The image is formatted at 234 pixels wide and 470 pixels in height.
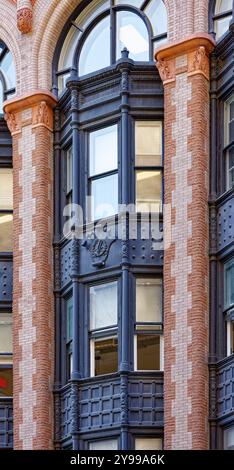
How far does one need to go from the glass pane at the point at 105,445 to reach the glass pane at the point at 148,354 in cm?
166

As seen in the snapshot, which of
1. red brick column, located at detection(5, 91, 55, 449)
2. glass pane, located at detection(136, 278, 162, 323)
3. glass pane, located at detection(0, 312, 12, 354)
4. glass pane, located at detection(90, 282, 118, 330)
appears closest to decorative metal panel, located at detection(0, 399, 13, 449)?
red brick column, located at detection(5, 91, 55, 449)

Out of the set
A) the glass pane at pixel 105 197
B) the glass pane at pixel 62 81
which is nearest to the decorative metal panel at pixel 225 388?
the glass pane at pixel 105 197

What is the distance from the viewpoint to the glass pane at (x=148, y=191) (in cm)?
3584

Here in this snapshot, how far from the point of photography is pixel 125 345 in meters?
34.8

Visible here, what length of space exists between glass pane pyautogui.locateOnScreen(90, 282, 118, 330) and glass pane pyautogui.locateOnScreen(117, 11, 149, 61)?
17.3ft

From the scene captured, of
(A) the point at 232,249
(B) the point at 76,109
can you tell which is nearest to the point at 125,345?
(A) the point at 232,249

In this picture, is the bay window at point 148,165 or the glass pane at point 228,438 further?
the bay window at point 148,165

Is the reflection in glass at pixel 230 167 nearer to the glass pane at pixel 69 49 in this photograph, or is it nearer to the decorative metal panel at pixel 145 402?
the decorative metal panel at pixel 145 402

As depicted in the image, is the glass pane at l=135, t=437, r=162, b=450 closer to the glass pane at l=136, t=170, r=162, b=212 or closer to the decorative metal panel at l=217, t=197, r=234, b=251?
the decorative metal panel at l=217, t=197, r=234, b=251

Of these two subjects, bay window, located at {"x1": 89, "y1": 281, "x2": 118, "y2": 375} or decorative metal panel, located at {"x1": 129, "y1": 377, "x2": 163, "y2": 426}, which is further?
bay window, located at {"x1": 89, "y1": 281, "x2": 118, "y2": 375}

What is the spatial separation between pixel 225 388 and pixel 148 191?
5.04 meters

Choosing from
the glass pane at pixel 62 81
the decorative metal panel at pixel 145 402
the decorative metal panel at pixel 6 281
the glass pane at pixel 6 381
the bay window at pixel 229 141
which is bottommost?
the decorative metal panel at pixel 145 402

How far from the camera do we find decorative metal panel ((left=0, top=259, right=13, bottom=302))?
127 feet

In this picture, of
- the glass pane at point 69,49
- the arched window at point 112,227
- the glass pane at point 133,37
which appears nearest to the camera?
the arched window at point 112,227
